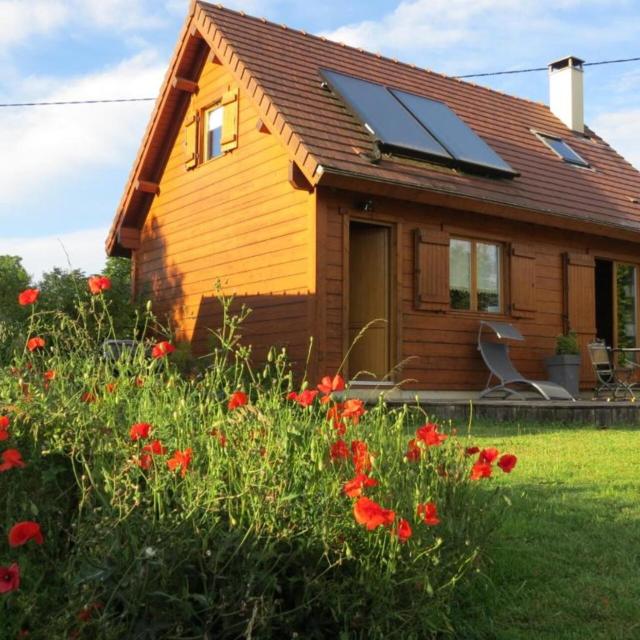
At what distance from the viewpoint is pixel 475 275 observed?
12.0m

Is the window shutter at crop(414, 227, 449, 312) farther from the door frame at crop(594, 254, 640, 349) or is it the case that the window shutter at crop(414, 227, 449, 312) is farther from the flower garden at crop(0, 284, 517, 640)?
the flower garden at crop(0, 284, 517, 640)

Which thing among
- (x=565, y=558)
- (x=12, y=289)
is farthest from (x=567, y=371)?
(x=565, y=558)

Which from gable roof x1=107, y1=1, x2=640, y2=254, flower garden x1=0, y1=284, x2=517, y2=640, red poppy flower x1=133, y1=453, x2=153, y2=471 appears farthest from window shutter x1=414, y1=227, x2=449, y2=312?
red poppy flower x1=133, y1=453, x2=153, y2=471

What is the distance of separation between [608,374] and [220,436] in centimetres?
1098

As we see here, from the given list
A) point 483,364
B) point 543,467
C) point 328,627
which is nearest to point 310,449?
point 328,627

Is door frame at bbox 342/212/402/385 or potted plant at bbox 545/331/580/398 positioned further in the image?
potted plant at bbox 545/331/580/398

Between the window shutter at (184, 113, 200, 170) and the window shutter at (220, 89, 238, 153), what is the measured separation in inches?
36.9

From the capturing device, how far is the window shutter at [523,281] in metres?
12.2

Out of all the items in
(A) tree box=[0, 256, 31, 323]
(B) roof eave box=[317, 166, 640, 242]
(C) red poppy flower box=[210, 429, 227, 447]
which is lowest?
(C) red poppy flower box=[210, 429, 227, 447]

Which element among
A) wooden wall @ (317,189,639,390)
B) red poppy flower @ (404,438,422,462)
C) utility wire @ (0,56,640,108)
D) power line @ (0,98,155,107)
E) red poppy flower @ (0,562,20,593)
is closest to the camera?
red poppy flower @ (0,562,20,593)

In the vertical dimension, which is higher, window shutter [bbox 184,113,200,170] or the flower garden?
window shutter [bbox 184,113,200,170]

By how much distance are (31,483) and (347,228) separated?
25.2ft

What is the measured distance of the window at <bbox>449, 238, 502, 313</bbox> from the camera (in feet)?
38.7

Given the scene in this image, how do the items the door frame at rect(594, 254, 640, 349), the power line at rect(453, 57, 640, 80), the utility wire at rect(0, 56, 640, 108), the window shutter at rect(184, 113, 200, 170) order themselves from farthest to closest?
the utility wire at rect(0, 56, 640, 108), the power line at rect(453, 57, 640, 80), the door frame at rect(594, 254, 640, 349), the window shutter at rect(184, 113, 200, 170)
